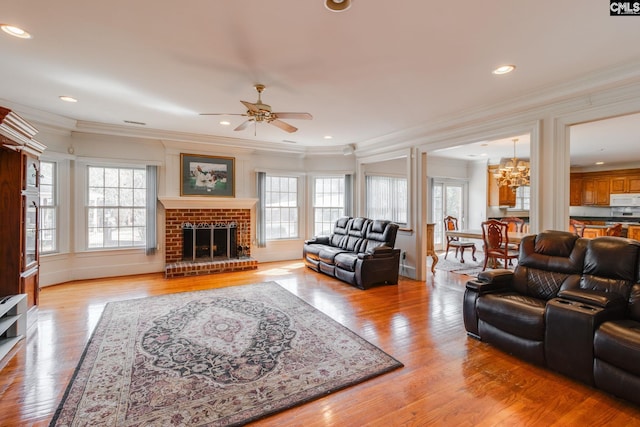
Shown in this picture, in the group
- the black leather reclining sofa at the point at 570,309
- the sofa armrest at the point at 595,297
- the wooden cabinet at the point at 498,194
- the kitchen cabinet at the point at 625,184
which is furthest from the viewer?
the wooden cabinet at the point at 498,194

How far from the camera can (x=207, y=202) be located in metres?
6.41

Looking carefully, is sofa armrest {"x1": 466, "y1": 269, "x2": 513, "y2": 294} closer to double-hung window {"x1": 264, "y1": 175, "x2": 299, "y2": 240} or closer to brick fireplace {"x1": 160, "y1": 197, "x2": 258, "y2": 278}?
brick fireplace {"x1": 160, "y1": 197, "x2": 258, "y2": 278}

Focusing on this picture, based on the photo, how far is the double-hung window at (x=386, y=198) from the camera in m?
7.68

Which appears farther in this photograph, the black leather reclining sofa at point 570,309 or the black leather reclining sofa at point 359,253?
the black leather reclining sofa at point 359,253

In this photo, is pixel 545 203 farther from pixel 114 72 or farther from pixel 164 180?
pixel 164 180

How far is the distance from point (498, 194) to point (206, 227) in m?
7.59

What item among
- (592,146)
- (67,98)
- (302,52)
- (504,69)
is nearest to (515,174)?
(592,146)

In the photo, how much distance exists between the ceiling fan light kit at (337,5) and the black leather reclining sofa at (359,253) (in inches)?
141

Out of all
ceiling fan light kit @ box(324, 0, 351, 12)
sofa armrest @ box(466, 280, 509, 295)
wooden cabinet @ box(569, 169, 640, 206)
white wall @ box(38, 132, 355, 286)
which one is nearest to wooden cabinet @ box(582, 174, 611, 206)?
wooden cabinet @ box(569, 169, 640, 206)

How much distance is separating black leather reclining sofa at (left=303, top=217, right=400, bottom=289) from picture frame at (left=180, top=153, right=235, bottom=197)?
2.25 meters

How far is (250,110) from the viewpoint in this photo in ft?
11.2

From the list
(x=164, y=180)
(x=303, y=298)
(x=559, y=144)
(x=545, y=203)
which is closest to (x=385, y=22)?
(x=559, y=144)

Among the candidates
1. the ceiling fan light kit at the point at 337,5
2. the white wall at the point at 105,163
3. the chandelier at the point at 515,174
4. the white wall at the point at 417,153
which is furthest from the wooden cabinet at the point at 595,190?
the ceiling fan light kit at the point at 337,5

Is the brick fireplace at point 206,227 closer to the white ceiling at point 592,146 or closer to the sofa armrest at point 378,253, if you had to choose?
the sofa armrest at point 378,253
